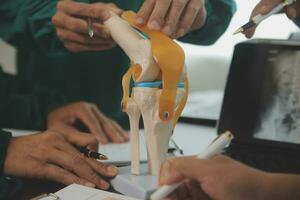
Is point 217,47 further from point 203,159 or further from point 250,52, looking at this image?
point 203,159

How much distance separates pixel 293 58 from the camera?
0.83 meters

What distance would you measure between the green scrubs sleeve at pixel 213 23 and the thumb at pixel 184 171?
1.81 feet

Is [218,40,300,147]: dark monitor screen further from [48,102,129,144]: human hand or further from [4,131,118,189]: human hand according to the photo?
[4,131,118,189]: human hand

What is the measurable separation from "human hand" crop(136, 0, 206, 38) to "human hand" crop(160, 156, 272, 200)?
22 cm

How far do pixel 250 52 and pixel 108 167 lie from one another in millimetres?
403

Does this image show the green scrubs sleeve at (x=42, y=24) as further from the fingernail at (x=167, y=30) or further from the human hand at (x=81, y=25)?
the fingernail at (x=167, y=30)

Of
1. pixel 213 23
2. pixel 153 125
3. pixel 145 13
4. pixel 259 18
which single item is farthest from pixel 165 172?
pixel 213 23

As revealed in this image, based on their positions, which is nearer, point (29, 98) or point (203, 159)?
point (203, 159)

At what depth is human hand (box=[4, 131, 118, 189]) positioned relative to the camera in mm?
619

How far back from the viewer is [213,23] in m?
1.00

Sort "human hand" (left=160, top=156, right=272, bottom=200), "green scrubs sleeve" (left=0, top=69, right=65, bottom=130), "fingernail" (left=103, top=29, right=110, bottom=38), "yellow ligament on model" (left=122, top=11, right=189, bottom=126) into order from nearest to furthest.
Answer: "human hand" (left=160, top=156, right=272, bottom=200)
"yellow ligament on model" (left=122, top=11, right=189, bottom=126)
"fingernail" (left=103, top=29, right=110, bottom=38)
"green scrubs sleeve" (left=0, top=69, right=65, bottom=130)

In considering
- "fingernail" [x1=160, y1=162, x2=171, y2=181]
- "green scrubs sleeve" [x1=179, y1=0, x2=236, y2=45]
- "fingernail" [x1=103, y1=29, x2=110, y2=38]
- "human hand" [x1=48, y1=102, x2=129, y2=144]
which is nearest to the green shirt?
"green scrubs sleeve" [x1=179, y1=0, x2=236, y2=45]

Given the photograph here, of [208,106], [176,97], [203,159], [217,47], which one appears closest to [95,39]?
[176,97]

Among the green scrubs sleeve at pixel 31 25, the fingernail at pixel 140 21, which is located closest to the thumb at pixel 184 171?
the fingernail at pixel 140 21
